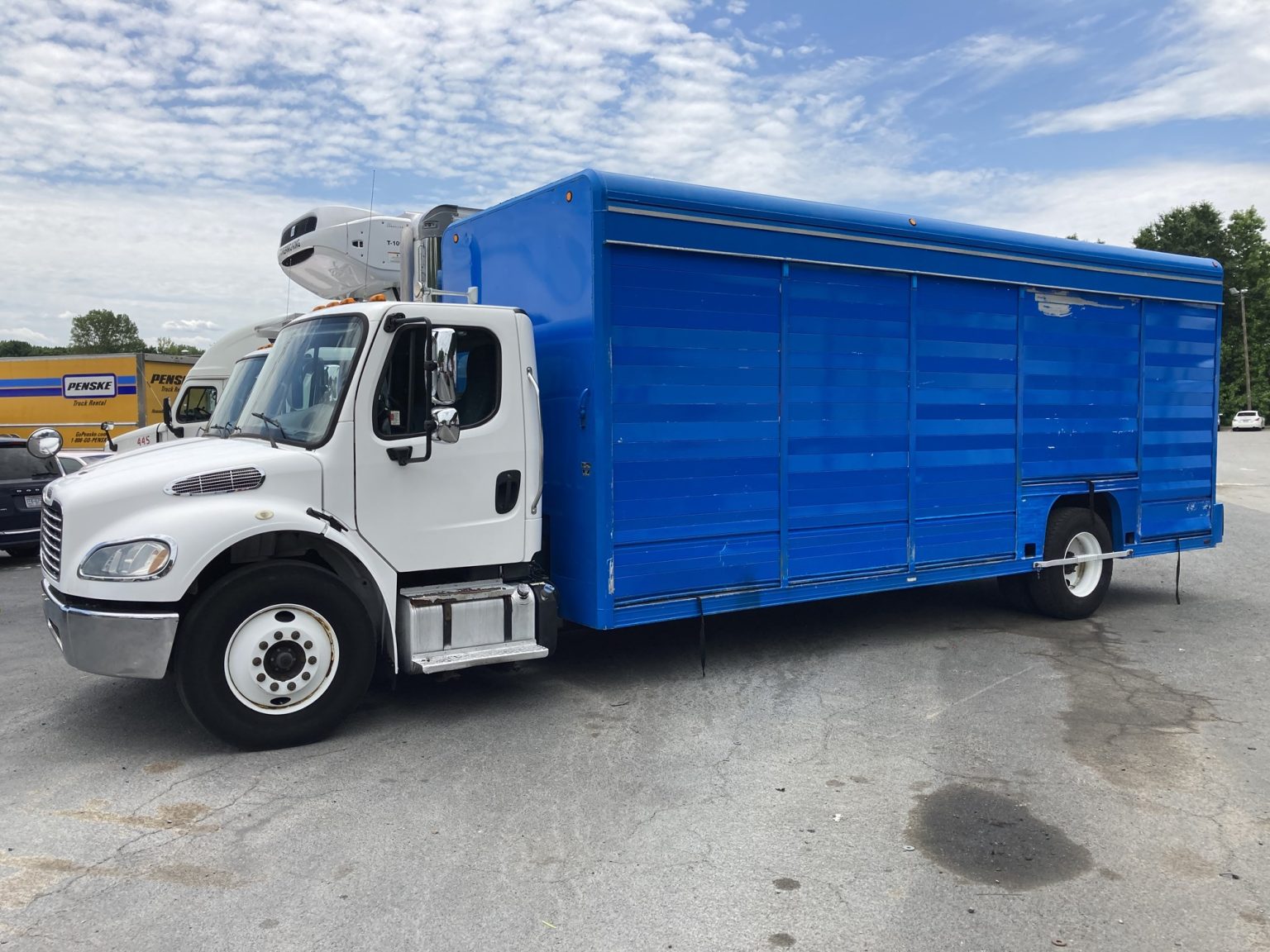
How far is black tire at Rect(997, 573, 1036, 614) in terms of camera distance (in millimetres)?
9352

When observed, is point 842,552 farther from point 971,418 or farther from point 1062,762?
point 1062,762

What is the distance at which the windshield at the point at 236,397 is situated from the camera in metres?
6.45

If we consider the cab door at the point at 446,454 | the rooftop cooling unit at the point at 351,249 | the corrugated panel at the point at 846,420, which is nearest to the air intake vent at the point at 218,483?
the cab door at the point at 446,454

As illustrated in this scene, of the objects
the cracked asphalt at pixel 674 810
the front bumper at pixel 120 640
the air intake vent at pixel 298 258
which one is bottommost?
the cracked asphalt at pixel 674 810

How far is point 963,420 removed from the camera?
8133 mm

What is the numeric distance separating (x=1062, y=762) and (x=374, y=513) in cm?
404

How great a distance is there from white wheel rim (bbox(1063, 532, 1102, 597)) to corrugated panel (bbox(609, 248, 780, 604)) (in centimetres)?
365

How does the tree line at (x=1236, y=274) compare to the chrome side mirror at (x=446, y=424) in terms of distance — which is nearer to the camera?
the chrome side mirror at (x=446, y=424)

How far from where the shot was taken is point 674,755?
18.2ft

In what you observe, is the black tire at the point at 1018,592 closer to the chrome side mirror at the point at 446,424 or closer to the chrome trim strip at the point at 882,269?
the chrome trim strip at the point at 882,269

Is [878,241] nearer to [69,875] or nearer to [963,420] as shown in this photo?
[963,420]

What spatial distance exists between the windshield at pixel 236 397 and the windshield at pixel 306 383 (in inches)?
5.0

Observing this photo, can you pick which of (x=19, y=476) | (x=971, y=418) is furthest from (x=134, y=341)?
(x=971, y=418)

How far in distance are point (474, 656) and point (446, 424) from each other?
139 cm
